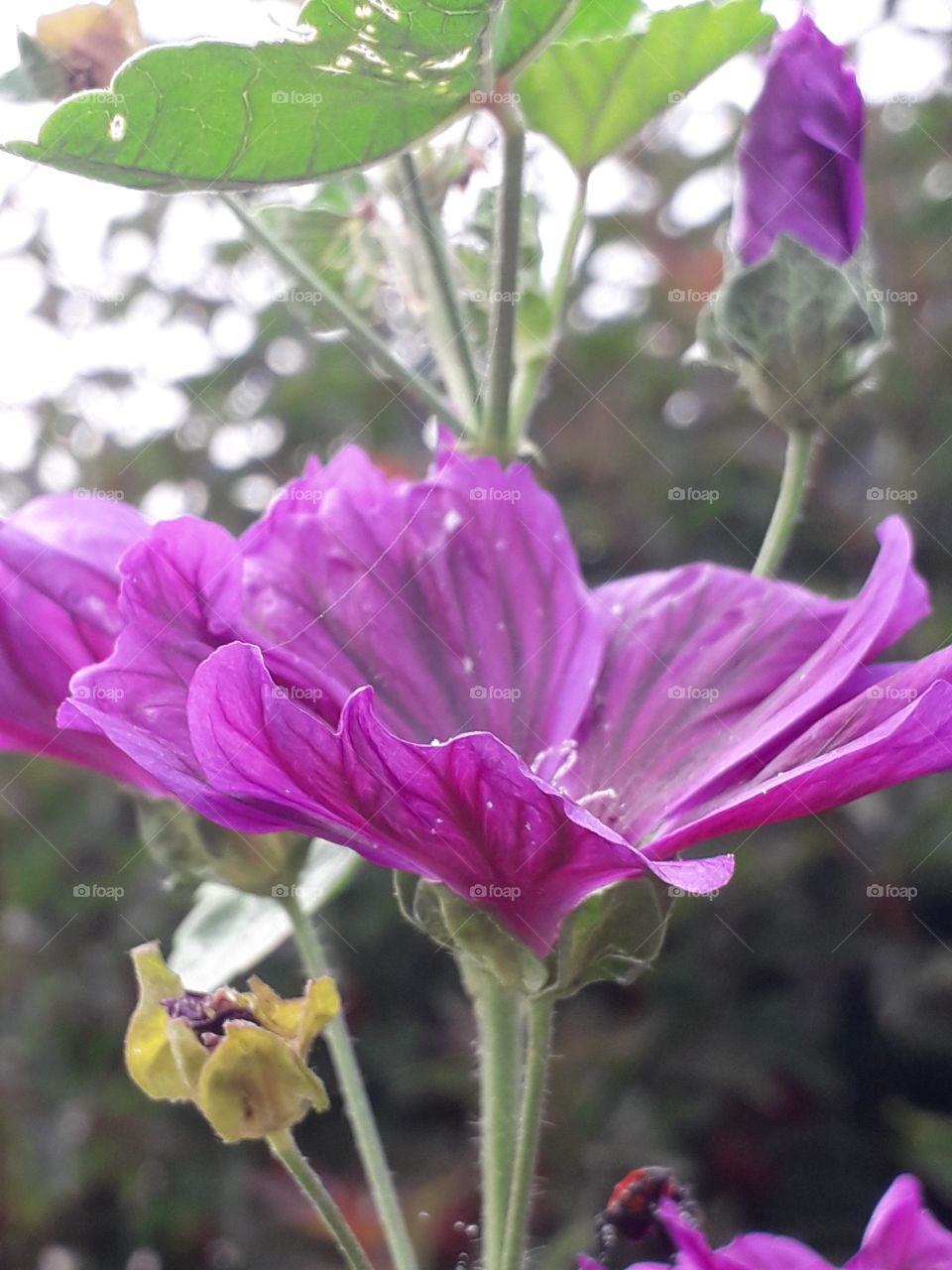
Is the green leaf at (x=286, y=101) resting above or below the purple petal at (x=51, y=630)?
above

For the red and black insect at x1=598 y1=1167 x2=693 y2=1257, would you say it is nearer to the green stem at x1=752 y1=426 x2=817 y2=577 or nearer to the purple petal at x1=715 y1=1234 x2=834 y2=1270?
the purple petal at x1=715 y1=1234 x2=834 y2=1270

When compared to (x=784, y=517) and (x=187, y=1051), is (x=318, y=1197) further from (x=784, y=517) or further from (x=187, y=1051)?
(x=784, y=517)

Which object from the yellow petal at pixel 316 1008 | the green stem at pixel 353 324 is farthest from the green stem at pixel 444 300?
the yellow petal at pixel 316 1008

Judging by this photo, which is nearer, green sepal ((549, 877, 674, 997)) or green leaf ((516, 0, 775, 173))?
green sepal ((549, 877, 674, 997))

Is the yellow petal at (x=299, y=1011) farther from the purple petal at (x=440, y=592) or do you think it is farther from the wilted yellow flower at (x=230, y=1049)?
the purple petal at (x=440, y=592)

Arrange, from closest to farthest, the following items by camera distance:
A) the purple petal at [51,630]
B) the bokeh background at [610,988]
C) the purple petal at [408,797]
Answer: the purple petal at [408,797]
the purple petal at [51,630]
the bokeh background at [610,988]

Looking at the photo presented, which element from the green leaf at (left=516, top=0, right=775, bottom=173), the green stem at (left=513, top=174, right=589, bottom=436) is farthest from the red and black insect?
the green leaf at (left=516, top=0, right=775, bottom=173)

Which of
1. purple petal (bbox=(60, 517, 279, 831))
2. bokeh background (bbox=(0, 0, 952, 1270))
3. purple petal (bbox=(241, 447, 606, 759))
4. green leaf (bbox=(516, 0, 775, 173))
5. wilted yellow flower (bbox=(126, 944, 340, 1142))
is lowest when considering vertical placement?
bokeh background (bbox=(0, 0, 952, 1270))
